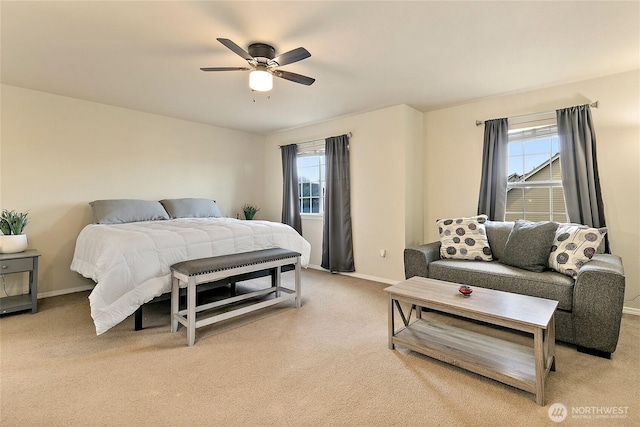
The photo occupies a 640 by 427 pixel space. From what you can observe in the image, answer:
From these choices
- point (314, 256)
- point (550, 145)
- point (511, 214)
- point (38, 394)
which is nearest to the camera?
point (38, 394)

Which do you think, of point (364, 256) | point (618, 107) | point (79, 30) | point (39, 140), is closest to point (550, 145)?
point (618, 107)

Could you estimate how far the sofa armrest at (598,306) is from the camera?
6.80 ft

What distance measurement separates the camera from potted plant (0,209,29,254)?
3.05 metres

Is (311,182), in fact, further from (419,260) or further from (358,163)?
(419,260)

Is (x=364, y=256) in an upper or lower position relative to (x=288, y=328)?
upper

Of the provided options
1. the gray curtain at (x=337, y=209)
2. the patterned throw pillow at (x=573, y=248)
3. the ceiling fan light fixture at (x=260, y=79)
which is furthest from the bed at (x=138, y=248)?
the patterned throw pillow at (x=573, y=248)

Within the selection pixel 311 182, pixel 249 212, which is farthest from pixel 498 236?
pixel 249 212

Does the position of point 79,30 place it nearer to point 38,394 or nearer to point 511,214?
point 38,394

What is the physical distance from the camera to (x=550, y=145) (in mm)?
3443

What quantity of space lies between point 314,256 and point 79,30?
155 inches

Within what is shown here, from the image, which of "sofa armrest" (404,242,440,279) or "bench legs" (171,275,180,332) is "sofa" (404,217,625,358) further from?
"bench legs" (171,275,180,332)

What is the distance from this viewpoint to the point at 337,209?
4.63 m

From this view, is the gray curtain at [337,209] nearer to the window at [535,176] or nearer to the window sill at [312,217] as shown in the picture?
the window sill at [312,217]

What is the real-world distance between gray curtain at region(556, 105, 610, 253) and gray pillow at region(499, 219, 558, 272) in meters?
0.60
